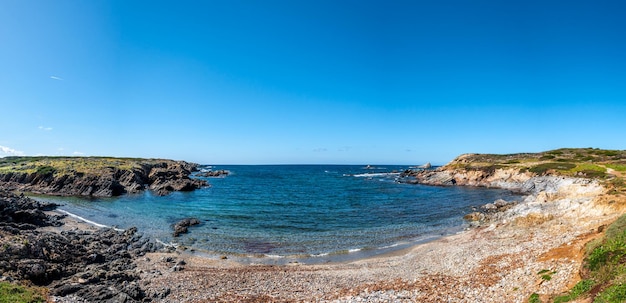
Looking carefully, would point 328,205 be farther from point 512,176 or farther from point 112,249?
point 512,176

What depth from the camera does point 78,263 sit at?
79.3ft

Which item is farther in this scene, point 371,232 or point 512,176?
point 512,176

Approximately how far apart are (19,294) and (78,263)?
8120 millimetres

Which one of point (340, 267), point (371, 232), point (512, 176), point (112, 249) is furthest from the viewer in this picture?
point (512, 176)

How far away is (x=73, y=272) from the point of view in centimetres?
2223

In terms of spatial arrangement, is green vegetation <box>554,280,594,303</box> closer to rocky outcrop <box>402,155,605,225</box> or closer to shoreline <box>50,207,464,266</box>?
shoreline <box>50,207,464,266</box>

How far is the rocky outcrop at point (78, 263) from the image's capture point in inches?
762

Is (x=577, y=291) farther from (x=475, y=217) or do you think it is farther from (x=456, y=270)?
(x=475, y=217)

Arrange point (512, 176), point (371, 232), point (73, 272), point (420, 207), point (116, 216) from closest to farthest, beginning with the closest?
point (73, 272) < point (371, 232) < point (116, 216) < point (420, 207) < point (512, 176)

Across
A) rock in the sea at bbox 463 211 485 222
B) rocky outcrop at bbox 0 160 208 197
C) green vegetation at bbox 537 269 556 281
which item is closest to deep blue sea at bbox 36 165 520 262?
rock in the sea at bbox 463 211 485 222

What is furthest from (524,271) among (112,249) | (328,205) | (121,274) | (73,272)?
(328,205)

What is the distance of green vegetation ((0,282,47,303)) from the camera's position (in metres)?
15.6

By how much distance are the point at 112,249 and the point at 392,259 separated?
87.2ft

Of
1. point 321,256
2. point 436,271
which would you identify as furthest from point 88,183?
point 436,271
